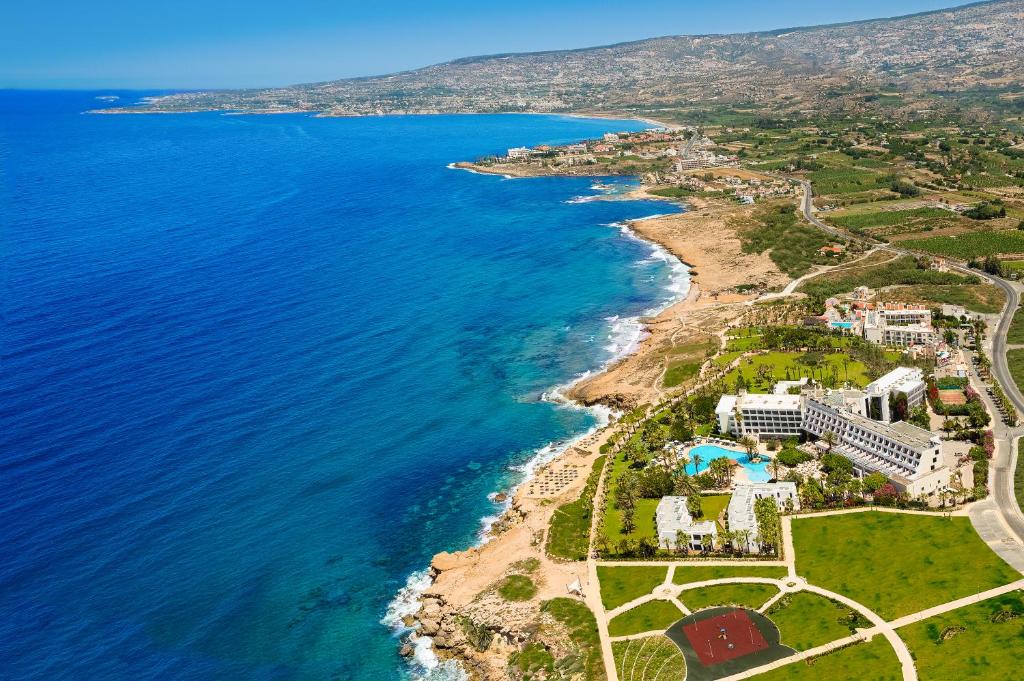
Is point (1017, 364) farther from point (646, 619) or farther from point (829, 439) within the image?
point (646, 619)

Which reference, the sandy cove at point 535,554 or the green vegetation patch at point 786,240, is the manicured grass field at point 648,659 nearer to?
the sandy cove at point 535,554

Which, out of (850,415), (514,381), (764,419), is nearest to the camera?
(850,415)

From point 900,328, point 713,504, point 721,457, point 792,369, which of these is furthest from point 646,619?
point 900,328

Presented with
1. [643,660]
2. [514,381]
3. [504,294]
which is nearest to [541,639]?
[643,660]

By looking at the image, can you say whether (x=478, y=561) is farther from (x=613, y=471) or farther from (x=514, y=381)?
(x=514, y=381)

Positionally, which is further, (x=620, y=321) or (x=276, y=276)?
(x=276, y=276)

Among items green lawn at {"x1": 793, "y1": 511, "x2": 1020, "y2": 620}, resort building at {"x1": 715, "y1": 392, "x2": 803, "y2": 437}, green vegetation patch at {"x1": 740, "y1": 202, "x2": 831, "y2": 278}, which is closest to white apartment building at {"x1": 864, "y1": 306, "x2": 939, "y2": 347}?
resort building at {"x1": 715, "y1": 392, "x2": 803, "y2": 437}
